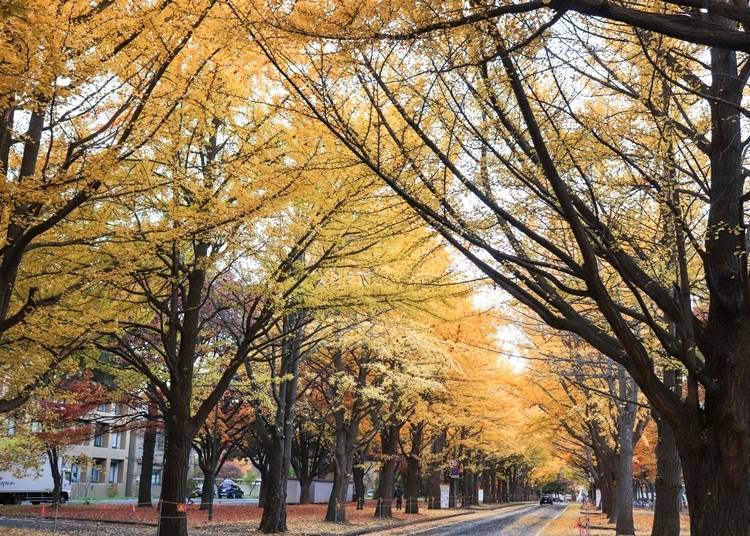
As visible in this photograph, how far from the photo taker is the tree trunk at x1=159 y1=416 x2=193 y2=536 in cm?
1133

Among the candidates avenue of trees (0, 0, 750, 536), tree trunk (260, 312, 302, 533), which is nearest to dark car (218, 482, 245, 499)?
tree trunk (260, 312, 302, 533)

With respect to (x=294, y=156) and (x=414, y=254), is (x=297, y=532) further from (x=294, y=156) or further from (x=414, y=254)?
(x=294, y=156)

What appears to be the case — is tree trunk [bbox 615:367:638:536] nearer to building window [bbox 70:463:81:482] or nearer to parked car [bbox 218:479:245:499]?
building window [bbox 70:463:81:482]

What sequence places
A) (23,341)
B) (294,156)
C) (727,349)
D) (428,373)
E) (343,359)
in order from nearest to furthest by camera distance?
(727,349) < (294,156) < (23,341) < (428,373) < (343,359)

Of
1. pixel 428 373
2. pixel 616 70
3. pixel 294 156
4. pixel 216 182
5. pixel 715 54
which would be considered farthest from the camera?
pixel 428 373

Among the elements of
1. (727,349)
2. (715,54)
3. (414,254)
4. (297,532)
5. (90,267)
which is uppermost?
(715,54)

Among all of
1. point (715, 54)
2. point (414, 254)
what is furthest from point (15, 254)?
point (715, 54)

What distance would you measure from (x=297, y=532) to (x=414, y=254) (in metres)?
10.4

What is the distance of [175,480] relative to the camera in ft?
37.6

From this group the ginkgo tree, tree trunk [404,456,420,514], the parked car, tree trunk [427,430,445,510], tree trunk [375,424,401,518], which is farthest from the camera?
the parked car

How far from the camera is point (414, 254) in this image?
36.4ft

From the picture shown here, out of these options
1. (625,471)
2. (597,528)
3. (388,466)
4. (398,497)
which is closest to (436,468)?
(398,497)

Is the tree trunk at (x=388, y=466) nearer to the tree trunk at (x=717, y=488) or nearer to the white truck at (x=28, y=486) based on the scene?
the white truck at (x=28, y=486)

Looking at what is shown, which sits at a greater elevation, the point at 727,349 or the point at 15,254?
the point at 15,254
